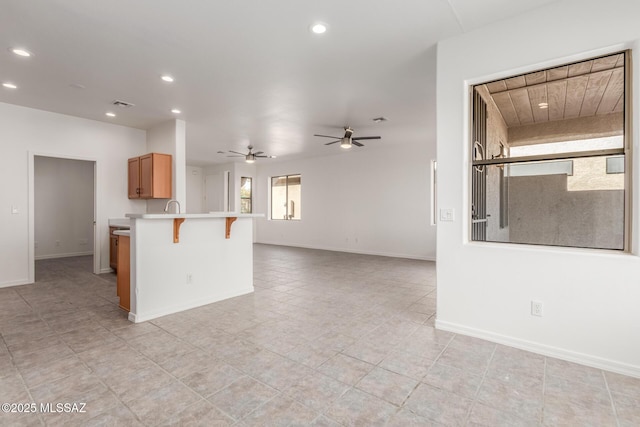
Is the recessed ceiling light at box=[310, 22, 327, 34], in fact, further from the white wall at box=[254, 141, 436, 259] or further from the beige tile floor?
the white wall at box=[254, 141, 436, 259]

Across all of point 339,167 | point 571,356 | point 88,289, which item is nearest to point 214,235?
point 88,289

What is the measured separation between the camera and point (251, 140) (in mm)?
7000

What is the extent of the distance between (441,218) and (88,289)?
16.2ft

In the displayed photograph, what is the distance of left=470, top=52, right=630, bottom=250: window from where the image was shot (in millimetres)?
2586

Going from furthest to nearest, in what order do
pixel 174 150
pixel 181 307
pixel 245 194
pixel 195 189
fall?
1. pixel 195 189
2. pixel 245 194
3. pixel 174 150
4. pixel 181 307

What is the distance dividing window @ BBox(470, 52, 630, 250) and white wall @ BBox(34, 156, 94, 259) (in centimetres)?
919

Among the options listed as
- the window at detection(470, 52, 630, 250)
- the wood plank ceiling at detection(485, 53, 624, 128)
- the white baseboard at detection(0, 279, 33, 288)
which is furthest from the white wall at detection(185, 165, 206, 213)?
the wood plank ceiling at detection(485, 53, 624, 128)

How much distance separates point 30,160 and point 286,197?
648cm

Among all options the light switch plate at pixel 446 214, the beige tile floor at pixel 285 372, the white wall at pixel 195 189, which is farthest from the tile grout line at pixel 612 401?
the white wall at pixel 195 189

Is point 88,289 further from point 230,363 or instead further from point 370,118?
point 370,118

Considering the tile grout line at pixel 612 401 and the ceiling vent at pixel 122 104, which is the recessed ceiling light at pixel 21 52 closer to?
the ceiling vent at pixel 122 104

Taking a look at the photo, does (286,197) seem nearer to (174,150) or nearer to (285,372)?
(174,150)

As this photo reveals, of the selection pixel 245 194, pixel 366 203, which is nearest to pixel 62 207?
pixel 245 194

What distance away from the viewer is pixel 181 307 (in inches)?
141
